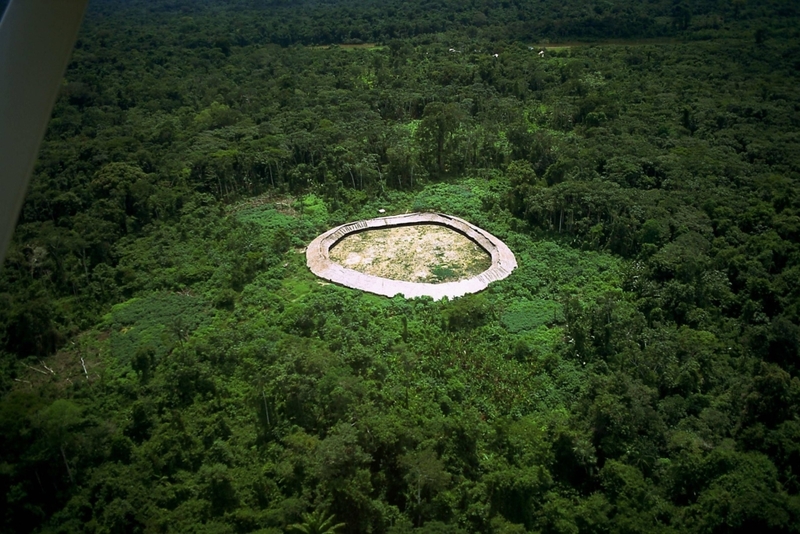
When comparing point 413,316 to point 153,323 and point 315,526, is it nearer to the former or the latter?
Answer: point 153,323

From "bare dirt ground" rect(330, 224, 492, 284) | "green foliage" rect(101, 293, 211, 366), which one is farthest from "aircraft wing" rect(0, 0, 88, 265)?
"bare dirt ground" rect(330, 224, 492, 284)

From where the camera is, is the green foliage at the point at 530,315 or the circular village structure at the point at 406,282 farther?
the circular village structure at the point at 406,282

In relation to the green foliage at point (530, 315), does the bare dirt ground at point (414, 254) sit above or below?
above

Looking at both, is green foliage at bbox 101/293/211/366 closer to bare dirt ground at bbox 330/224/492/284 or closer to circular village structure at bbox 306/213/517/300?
circular village structure at bbox 306/213/517/300

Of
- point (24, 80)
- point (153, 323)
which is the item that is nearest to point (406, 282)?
point (153, 323)

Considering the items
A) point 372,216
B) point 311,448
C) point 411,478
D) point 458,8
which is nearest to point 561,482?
point 411,478

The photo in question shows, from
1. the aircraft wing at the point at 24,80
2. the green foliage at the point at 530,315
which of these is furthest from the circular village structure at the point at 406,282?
the aircraft wing at the point at 24,80

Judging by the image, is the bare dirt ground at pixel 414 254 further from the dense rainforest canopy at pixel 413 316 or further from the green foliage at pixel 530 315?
the green foliage at pixel 530 315

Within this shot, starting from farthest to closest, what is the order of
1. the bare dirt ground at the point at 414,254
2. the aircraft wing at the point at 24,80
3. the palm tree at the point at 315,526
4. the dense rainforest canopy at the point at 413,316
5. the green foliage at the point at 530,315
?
the bare dirt ground at the point at 414,254 → the green foliage at the point at 530,315 → the dense rainforest canopy at the point at 413,316 → the palm tree at the point at 315,526 → the aircraft wing at the point at 24,80
